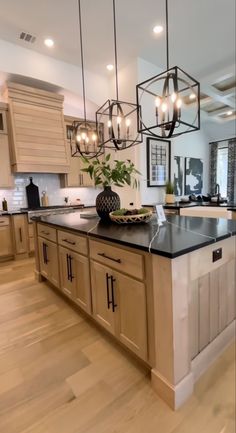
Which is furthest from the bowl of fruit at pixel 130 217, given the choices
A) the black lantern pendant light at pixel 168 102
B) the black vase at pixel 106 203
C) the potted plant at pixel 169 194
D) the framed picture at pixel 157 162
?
the potted plant at pixel 169 194

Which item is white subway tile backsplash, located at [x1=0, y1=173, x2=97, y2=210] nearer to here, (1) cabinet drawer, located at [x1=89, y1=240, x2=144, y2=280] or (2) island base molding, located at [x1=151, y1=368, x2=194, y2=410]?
(1) cabinet drawer, located at [x1=89, y1=240, x2=144, y2=280]

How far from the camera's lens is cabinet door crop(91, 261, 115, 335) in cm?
167

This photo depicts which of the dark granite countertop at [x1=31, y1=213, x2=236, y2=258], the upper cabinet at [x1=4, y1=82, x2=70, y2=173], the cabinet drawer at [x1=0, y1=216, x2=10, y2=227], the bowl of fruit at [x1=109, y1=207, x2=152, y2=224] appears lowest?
the cabinet drawer at [x1=0, y1=216, x2=10, y2=227]

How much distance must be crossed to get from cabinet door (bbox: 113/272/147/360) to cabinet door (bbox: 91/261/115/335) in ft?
0.24

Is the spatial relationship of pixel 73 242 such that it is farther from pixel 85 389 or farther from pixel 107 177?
pixel 85 389

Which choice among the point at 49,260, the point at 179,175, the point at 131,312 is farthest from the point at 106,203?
the point at 179,175

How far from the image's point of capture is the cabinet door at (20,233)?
405 centimetres

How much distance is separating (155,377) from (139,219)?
115 centimetres

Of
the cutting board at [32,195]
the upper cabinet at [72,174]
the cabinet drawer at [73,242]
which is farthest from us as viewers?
the upper cabinet at [72,174]

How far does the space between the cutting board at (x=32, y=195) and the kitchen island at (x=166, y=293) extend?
3114mm

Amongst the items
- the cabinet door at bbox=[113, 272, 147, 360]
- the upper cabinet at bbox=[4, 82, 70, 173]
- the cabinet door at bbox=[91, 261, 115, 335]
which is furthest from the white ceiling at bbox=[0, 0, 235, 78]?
the cabinet door at bbox=[113, 272, 147, 360]

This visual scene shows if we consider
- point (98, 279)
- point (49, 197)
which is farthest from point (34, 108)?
point (98, 279)

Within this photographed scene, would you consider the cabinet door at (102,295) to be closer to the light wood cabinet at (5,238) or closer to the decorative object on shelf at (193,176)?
the light wood cabinet at (5,238)

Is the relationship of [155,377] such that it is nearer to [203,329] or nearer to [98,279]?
[203,329]
